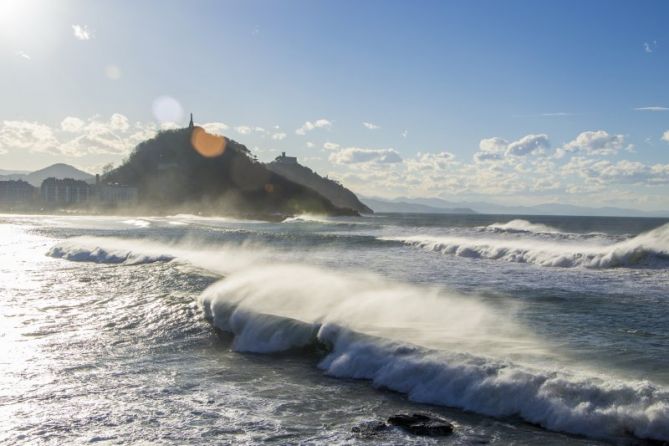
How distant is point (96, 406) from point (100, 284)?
52.1ft

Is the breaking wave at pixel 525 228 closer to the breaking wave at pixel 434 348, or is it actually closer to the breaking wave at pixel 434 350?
the breaking wave at pixel 434 348

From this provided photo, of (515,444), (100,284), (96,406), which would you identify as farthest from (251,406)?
(100,284)

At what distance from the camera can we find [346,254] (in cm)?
4497

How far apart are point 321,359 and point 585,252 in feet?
102

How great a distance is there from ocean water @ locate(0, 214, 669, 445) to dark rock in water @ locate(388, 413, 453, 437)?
9.3 inches

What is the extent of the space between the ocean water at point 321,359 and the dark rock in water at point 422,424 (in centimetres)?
24

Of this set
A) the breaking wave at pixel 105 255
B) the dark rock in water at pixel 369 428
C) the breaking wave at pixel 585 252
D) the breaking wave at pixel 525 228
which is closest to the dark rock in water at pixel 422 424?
the dark rock in water at pixel 369 428

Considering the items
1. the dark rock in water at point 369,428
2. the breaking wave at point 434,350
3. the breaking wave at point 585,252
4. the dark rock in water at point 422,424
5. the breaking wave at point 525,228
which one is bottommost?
the dark rock in water at point 369,428

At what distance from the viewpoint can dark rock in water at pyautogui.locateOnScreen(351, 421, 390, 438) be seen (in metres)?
9.00

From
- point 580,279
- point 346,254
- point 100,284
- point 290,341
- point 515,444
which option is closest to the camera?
point 515,444

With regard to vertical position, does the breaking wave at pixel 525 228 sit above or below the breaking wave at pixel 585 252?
above

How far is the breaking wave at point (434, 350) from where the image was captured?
956cm

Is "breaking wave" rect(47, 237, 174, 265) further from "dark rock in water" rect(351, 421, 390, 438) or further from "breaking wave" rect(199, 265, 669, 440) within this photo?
"dark rock in water" rect(351, 421, 390, 438)

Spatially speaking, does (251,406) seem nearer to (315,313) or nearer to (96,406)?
(96,406)
